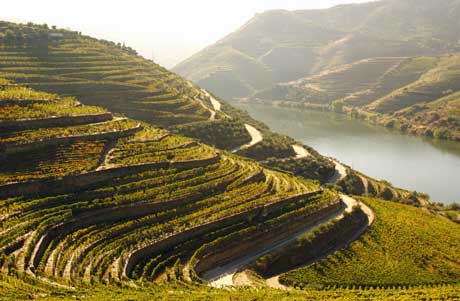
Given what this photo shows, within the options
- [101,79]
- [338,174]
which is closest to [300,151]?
[338,174]

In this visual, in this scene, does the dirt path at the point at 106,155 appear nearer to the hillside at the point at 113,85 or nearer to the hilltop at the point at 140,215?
the hilltop at the point at 140,215

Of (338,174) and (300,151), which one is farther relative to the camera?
(300,151)

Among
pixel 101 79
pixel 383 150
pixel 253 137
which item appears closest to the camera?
pixel 101 79

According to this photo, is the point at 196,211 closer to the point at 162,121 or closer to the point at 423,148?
the point at 162,121

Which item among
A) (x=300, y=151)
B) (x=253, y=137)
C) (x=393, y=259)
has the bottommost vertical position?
(x=393, y=259)

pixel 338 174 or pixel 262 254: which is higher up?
pixel 262 254

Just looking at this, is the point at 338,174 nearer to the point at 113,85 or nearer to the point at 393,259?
the point at 393,259
